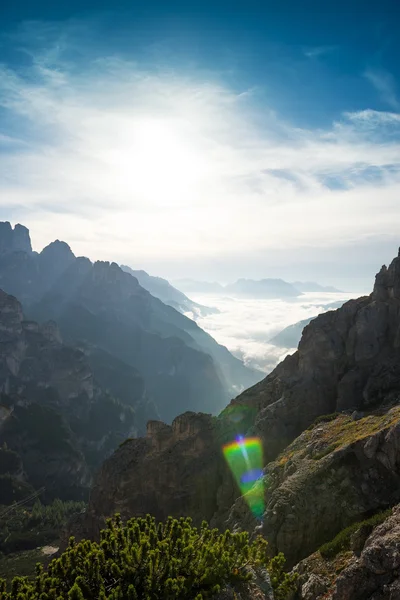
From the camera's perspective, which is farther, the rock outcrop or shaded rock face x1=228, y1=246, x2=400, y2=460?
shaded rock face x1=228, y1=246, x2=400, y2=460

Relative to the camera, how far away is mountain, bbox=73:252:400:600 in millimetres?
26219

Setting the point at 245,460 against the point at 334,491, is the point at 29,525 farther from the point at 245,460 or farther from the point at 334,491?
the point at 334,491

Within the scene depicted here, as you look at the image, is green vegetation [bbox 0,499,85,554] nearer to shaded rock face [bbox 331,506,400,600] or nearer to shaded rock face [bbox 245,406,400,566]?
shaded rock face [bbox 245,406,400,566]

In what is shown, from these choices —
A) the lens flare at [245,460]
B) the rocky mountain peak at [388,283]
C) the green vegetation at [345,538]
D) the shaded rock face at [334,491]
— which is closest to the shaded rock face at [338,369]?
the rocky mountain peak at [388,283]

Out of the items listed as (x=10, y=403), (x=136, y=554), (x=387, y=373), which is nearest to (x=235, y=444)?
(x=387, y=373)

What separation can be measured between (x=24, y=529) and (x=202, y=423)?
87184 millimetres

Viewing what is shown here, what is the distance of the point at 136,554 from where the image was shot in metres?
19.6

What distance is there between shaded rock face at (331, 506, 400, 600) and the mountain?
0.08 metres

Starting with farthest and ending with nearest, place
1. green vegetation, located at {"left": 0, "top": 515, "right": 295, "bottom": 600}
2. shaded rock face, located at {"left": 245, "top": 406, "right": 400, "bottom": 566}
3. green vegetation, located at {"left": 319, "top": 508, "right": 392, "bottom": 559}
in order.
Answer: shaded rock face, located at {"left": 245, "top": 406, "right": 400, "bottom": 566}, green vegetation, located at {"left": 319, "top": 508, "right": 392, "bottom": 559}, green vegetation, located at {"left": 0, "top": 515, "right": 295, "bottom": 600}

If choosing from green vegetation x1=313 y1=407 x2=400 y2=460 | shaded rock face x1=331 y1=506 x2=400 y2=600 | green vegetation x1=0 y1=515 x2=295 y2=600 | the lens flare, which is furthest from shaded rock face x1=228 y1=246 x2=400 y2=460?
shaded rock face x1=331 y1=506 x2=400 y2=600

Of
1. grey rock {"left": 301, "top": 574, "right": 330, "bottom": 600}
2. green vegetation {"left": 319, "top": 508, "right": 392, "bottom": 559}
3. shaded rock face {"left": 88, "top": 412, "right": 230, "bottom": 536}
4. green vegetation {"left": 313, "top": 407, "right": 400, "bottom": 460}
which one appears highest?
green vegetation {"left": 313, "top": 407, "right": 400, "bottom": 460}

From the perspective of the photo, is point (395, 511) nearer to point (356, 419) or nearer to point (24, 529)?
point (356, 419)

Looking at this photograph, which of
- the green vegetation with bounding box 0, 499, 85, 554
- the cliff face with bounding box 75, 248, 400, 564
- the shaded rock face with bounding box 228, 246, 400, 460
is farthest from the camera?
the green vegetation with bounding box 0, 499, 85, 554

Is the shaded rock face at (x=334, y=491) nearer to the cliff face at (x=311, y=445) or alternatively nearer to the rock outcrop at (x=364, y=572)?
the cliff face at (x=311, y=445)
